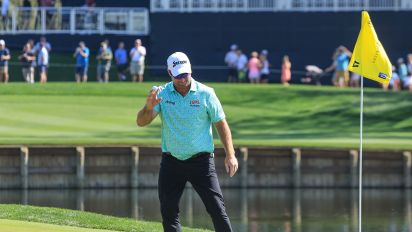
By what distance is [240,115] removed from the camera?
3991cm

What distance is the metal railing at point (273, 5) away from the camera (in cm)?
4988

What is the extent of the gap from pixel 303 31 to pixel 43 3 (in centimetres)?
1045

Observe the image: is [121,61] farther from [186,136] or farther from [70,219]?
[186,136]

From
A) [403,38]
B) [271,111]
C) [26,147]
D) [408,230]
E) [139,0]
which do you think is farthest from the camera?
[139,0]

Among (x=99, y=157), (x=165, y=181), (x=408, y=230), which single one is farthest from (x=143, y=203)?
(x=165, y=181)

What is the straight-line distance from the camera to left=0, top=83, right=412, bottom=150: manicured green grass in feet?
110

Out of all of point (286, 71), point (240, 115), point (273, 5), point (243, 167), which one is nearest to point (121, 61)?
point (286, 71)

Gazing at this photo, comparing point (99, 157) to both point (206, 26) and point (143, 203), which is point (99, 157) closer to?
point (143, 203)

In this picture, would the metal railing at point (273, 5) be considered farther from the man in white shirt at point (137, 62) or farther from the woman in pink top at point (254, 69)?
the man in white shirt at point (137, 62)

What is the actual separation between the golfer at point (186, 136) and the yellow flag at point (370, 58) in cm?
406

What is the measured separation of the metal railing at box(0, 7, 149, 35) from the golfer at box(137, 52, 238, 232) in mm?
37359

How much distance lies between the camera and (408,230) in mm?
23531

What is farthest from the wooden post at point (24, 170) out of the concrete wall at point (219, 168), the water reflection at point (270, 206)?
the water reflection at point (270, 206)

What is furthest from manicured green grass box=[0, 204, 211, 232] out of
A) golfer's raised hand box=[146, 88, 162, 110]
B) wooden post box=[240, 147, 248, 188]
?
wooden post box=[240, 147, 248, 188]
